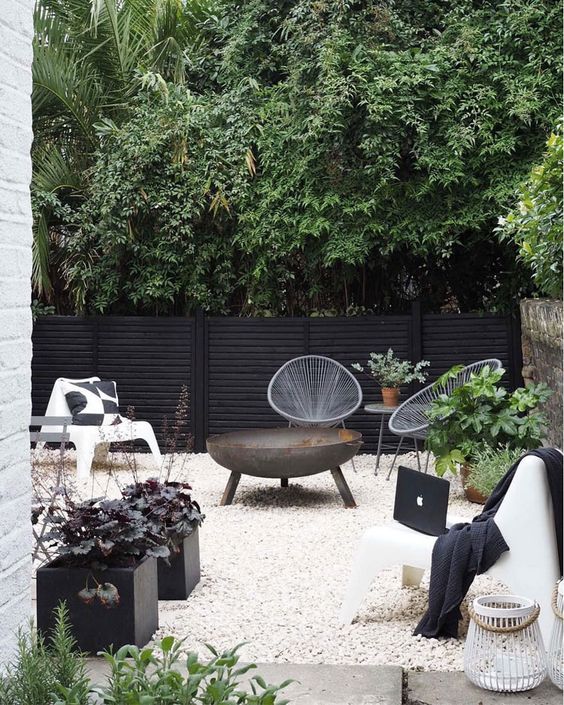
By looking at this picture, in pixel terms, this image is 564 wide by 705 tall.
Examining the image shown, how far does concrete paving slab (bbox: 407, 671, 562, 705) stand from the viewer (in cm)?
302

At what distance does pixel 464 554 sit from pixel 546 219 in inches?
118

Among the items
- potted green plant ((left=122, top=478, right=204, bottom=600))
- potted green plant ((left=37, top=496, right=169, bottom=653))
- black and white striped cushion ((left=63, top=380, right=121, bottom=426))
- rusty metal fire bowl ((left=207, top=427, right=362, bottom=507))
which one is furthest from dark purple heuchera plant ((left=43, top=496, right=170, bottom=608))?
black and white striped cushion ((left=63, top=380, right=121, bottom=426))

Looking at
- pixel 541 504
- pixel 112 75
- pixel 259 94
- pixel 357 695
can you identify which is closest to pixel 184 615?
pixel 357 695

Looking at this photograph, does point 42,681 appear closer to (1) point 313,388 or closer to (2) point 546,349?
(2) point 546,349

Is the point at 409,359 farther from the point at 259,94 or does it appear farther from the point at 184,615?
the point at 184,615

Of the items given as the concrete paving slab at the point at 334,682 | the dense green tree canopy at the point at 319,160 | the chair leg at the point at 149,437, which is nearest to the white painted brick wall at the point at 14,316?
the concrete paving slab at the point at 334,682

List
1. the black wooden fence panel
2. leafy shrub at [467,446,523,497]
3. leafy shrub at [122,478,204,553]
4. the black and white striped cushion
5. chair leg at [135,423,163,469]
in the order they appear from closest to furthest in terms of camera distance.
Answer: leafy shrub at [122,478,204,553] → leafy shrub at [467,446,523,497] → the black and white striped cushion → chair leg at [135,423,163,469] → the black wooden fence panel

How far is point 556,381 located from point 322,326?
286cm

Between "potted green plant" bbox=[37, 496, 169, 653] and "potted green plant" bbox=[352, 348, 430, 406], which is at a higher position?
"potted green plant" bbox=[352, 348, 430, 406]

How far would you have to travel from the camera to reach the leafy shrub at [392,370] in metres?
8.31

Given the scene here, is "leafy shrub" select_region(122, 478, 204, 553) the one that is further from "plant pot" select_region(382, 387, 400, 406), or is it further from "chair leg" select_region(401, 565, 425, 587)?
"plant pot" select_region(382, 387, 400, 406)

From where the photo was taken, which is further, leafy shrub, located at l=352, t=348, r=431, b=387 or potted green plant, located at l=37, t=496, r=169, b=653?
leafy shrub, located at l=352, t=348, r=431, b=387

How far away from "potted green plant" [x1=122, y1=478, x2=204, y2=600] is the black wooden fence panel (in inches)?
178

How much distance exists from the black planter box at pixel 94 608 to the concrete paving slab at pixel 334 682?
0.52 ft
